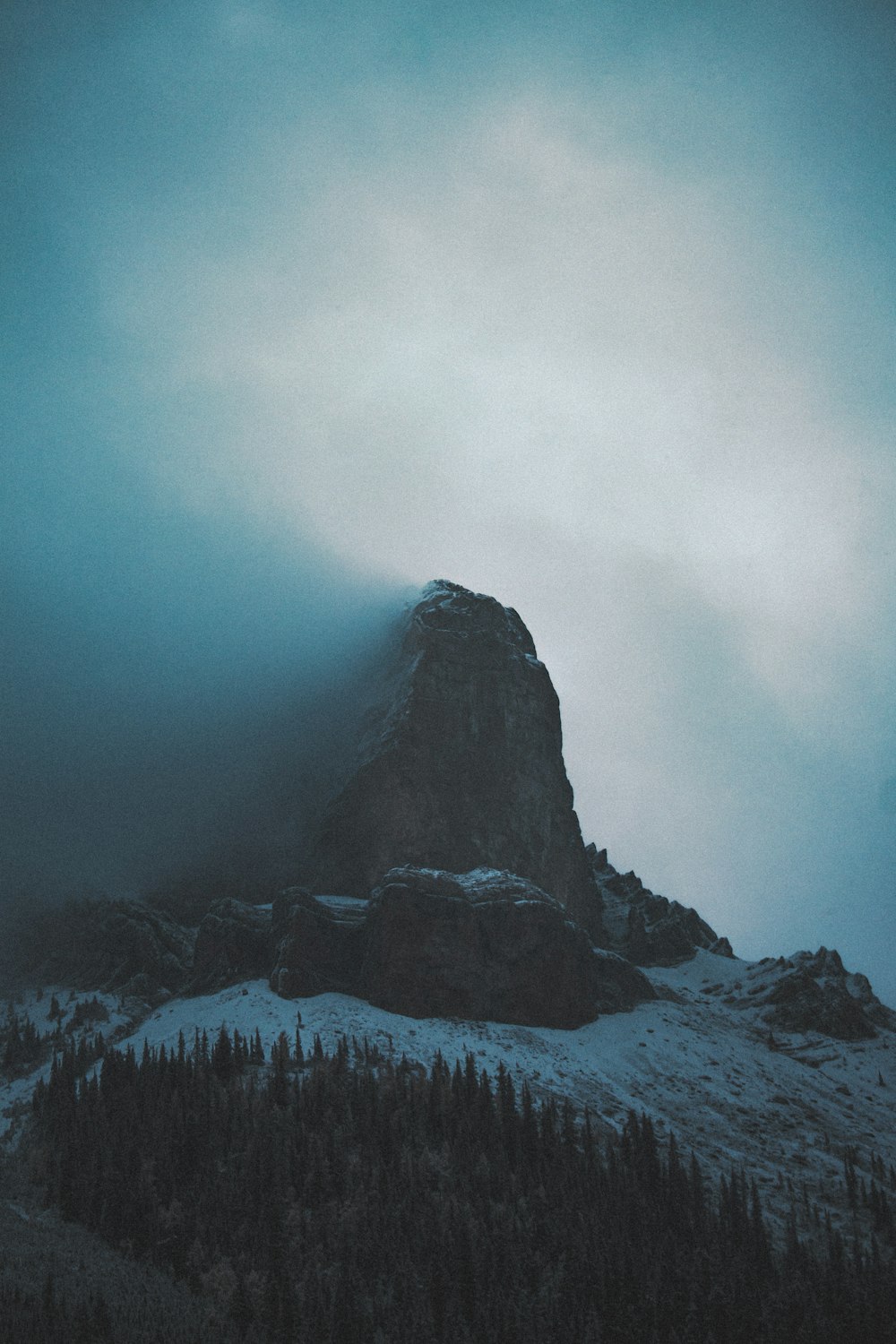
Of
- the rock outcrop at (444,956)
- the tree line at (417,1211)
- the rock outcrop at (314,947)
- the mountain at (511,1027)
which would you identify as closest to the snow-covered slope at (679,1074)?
the mountain at (511,1027)

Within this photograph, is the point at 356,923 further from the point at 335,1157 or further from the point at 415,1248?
the point at 415,1248

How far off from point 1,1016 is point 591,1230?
393ft

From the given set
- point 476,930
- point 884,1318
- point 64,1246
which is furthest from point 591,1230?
point 476,930

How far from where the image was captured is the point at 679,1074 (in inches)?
6462

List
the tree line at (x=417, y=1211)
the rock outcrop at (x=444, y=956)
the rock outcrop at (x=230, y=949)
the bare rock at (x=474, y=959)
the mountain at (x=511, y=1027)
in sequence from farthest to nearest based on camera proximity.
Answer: the rock outcrop at (x=230, y=949), the bare rock at (x=474, y=959), the rock outcrop at (x=444, y=956), the mountain at (x=511, y=1027), the tree line at (x=417, y=1211)

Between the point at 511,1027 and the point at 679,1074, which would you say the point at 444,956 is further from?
the point at 679,1074

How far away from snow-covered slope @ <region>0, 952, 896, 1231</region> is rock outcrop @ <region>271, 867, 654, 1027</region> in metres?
3.93

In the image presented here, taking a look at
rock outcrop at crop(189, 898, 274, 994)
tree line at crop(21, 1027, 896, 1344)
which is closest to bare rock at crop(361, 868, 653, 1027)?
rock outcrop at crop(189, 898, 274, 994)

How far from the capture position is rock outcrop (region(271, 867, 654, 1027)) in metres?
176

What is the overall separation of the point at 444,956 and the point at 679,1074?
40.1 metres

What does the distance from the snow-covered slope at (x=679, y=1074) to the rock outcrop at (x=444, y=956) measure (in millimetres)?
3932

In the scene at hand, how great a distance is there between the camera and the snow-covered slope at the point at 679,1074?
142 metres

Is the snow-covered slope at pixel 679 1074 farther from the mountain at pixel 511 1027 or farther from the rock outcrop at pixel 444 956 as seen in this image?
the rock outcrop at pixel 444 956

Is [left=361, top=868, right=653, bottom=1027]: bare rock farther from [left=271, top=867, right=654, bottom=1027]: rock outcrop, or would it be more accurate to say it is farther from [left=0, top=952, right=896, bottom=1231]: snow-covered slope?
[left=0, top=952, right=896, bottom=1231]: snow-covered slope
